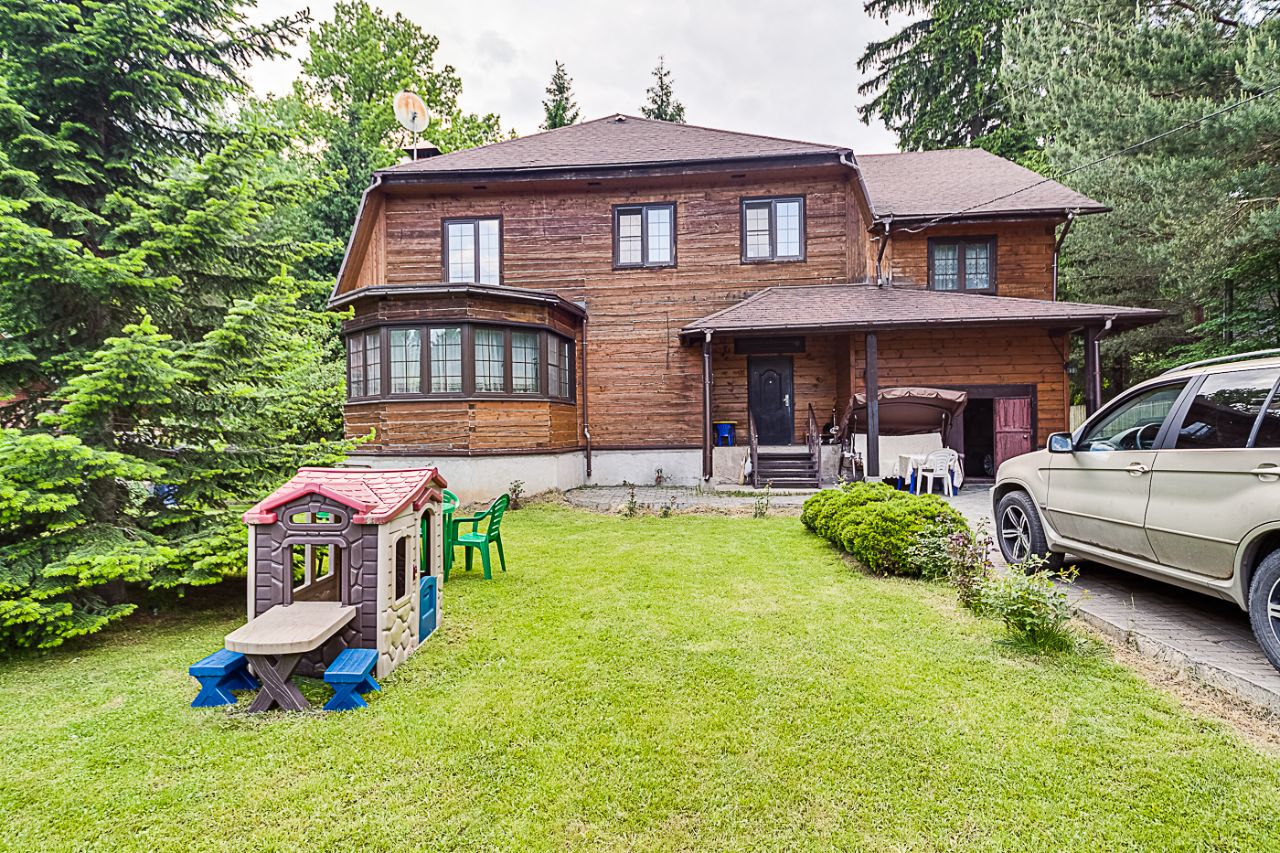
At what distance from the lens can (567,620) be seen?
519cm

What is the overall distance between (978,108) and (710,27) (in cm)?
1338

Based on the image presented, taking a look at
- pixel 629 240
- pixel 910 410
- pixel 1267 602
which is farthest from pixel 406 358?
pixel 1267 602

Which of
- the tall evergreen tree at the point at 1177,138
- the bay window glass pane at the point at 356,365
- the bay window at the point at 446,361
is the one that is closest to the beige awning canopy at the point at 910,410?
the tall evergreen tree at the point at 1177,138

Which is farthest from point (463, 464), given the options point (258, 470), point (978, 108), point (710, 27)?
point (978, 108)

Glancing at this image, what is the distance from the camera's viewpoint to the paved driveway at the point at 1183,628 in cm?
350

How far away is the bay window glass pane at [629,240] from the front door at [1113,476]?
11290 mm

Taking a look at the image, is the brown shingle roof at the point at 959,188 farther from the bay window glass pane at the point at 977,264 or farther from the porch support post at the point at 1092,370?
the porch support post at the point at 1092,370

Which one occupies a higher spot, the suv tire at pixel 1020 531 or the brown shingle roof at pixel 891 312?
the brown shingle roof at pixel 891 312

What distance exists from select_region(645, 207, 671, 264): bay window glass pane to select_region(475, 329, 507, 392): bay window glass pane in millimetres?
4733

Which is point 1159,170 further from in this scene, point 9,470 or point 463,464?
point 9,470

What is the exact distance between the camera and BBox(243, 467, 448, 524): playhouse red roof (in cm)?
396

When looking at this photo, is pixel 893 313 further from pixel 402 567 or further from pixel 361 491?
pixel 361 491

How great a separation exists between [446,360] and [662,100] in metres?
32.8

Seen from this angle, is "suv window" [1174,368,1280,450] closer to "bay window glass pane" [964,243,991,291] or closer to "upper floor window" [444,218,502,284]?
"bay window glass pane" [964,243,991,291]
